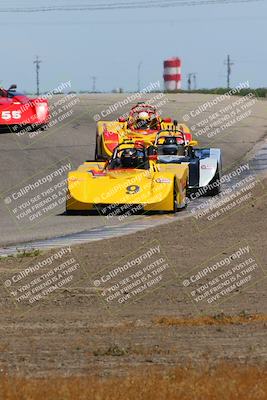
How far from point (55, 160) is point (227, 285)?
1966 centimetres

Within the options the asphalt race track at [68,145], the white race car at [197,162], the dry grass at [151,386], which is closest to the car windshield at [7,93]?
the asphalt race track at [68,145]

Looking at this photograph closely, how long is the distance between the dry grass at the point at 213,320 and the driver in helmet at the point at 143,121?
21482 millimetres

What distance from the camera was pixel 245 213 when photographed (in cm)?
2175

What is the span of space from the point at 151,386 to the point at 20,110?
2997 centimetres

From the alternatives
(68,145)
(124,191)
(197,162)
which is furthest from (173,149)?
(68,145)

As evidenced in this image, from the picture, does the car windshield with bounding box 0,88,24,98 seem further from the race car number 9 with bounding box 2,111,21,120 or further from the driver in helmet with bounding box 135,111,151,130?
the driver in helmet with bounding box 135,111,151,130

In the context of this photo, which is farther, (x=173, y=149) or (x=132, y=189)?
(x=173, y=149)

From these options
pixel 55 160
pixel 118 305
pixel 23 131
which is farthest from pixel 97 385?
pixel 23 131

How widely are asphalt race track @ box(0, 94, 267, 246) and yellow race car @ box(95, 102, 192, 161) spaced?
1.48 metres

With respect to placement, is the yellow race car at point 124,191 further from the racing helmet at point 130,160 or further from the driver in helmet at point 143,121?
the driver in helmet at point 143,121

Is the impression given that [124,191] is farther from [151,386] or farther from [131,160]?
[151,386]

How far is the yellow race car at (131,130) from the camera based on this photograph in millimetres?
30344

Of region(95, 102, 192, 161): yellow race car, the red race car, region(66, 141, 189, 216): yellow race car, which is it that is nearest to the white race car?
region(66, 141, 189, 216): yellow race car

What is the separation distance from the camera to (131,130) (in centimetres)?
3166
